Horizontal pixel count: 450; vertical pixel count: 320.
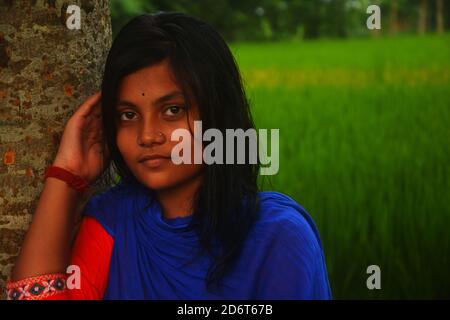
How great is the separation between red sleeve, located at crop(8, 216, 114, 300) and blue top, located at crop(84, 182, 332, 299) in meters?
0.02

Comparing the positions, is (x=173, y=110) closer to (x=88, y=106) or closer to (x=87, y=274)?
(x=88, y=106)

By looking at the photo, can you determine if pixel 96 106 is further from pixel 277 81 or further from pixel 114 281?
pixel 277 81

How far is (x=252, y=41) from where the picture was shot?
56.2 feet

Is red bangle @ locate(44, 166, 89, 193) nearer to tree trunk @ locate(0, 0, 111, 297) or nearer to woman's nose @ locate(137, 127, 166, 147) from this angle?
tree trunk @ locate(0, 0, 111, 297)

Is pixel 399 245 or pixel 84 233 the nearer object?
pixel 84 233


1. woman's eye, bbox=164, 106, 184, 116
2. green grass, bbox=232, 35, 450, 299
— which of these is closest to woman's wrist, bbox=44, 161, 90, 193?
woman's eye, bbox=164, 106, 184, 116

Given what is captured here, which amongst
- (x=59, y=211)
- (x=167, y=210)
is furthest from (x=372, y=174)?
(x=59, y=211)

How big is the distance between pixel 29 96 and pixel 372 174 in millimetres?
2288

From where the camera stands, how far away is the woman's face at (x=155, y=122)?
119 cm

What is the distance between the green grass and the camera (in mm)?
2598
